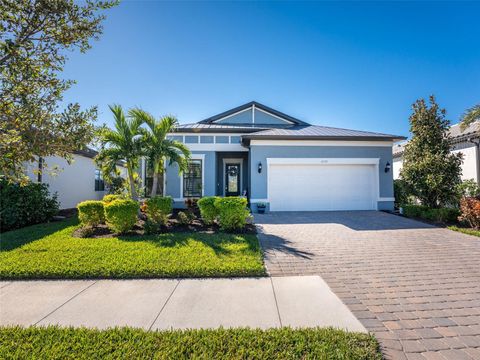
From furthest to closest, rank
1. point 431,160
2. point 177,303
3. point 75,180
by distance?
point 75,180
point 431,160
point 177,303

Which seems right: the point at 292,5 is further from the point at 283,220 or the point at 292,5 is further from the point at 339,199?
the point at 339,199

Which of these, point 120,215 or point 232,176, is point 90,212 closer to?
point 120,215

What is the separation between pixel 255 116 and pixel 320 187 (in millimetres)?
7342

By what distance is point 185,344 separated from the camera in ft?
8.11

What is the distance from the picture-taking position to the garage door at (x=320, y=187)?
11891 mm

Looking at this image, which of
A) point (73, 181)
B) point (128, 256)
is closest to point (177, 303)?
point (128, 256)

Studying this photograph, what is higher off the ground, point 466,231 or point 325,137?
point 325,137

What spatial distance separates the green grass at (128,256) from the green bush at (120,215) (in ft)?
1.69

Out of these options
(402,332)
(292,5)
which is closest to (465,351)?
(402,332)

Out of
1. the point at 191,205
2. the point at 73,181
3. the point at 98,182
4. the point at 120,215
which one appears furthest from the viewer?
the point at 98,182

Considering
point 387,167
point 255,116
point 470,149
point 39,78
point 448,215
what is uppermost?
point 255,116

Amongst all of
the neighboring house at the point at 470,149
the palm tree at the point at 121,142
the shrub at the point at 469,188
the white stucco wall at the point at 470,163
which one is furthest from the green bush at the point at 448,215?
the palm tree at the point at 121,142

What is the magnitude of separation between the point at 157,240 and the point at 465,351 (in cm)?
617

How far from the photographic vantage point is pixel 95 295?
144 inches
